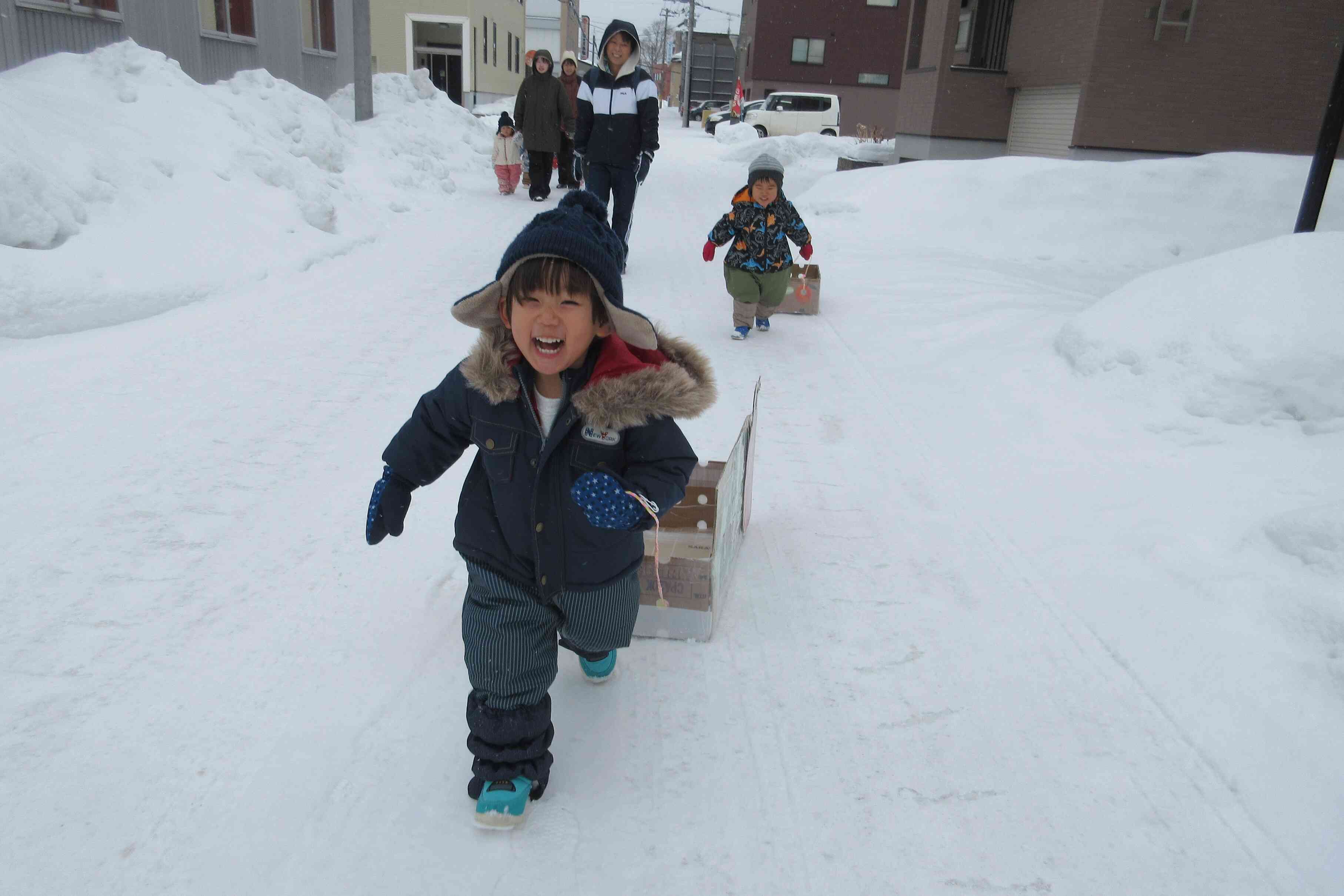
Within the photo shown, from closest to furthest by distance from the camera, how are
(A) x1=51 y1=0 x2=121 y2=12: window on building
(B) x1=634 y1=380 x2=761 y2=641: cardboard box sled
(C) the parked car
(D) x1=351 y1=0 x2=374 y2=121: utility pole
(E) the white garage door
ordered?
(B) x1=634 y1=380 x2=761 y2=641: cardboard box sled → (A) x1=51 y1=0 x2=121 y2=12: window on building → (D) x1=351 y1=0 x2=374 y2=121: utility pole → (E) the white garage door → (C) the parked car

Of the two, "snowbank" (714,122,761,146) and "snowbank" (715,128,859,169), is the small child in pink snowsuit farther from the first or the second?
"snowbank" (714,122,761,146)

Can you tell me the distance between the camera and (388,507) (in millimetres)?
2107

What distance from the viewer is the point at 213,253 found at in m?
6.31

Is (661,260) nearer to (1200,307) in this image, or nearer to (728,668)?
(1200,307)

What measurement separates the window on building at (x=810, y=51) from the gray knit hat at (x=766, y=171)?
3606 centimetres

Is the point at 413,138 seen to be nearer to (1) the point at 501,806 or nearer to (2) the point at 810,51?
(1) the point at 501,806

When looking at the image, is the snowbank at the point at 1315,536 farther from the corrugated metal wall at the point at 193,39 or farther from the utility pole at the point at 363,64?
the utility pole at the point at 363,64

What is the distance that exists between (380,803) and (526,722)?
15.0 inches

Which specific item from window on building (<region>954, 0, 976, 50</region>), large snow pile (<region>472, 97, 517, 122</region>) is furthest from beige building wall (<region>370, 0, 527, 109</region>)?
window on building (<region>954, 0, 976, 50</region>)

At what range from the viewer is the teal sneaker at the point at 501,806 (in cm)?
202

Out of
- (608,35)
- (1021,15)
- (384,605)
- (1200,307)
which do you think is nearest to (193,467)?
(384,605)

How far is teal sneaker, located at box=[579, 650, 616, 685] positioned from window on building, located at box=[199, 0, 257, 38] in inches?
462

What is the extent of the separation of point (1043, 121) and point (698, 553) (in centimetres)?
1513

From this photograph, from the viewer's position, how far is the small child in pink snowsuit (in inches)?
489
